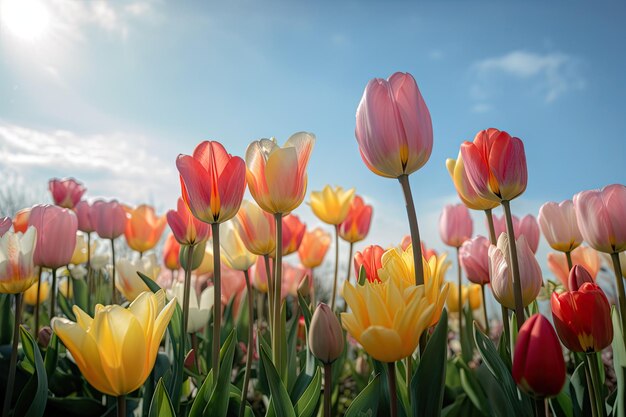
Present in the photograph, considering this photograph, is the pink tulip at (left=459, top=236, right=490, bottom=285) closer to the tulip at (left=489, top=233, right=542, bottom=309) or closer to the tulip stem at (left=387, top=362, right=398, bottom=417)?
the tulip at (left=489, top=233, right=542, bottom=309)

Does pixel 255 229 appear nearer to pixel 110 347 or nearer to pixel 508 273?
pixel 110 347

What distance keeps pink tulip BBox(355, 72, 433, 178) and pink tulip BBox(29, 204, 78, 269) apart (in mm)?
1456

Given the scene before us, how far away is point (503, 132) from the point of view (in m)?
1.25

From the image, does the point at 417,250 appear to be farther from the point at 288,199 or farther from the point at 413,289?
the point at 288,199

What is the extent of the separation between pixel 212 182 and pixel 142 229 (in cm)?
162

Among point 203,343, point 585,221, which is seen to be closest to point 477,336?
point 585,221

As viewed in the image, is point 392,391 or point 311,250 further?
point 311,250

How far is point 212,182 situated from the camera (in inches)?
53.6

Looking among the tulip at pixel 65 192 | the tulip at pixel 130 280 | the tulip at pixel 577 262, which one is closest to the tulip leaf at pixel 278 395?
the tulip at pixel 130 280

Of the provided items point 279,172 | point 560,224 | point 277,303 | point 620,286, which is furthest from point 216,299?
point 560,224

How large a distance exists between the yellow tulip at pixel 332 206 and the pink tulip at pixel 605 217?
4.63 feet

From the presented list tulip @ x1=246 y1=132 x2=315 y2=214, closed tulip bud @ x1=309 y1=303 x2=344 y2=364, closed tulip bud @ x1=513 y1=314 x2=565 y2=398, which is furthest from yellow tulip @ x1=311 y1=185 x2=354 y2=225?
closed tulip bud @ x1=513 y1=314 x2=565 y2=398

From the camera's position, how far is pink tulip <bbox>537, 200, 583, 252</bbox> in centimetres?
187

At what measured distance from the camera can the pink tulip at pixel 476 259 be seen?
189cm
